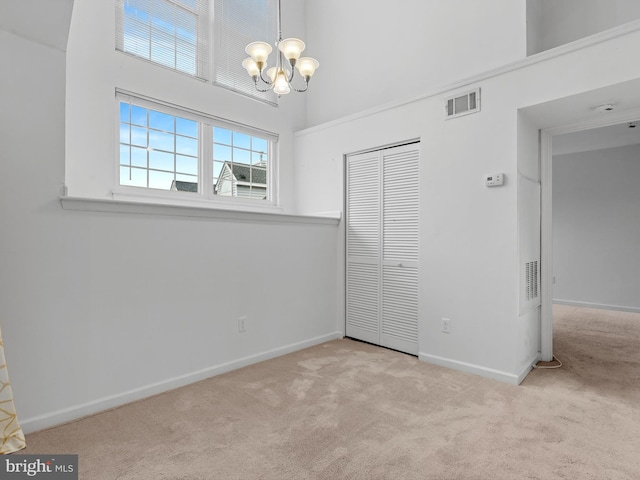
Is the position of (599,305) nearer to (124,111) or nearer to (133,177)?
(133,177)

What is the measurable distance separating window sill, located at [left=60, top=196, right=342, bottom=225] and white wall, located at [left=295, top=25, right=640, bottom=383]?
1.23 m

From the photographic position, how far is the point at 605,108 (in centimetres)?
280

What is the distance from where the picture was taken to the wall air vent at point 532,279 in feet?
10.0

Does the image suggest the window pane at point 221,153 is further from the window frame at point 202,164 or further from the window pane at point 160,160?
the window pane at point 160,160

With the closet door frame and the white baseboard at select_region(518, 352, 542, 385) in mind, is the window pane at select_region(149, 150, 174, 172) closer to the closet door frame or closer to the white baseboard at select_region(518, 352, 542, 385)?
the closet door frame

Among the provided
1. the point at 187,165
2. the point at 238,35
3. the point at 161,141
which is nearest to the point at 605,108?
the point at 238,35

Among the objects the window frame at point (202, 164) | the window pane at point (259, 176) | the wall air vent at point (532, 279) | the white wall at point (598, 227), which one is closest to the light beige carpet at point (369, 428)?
the wall air vent at point (532, 279)

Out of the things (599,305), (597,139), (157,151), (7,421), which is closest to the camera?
(7,421)

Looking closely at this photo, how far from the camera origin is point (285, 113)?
4457mm

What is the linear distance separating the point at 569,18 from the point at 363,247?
2.71 m

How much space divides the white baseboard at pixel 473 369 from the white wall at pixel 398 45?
257 cm

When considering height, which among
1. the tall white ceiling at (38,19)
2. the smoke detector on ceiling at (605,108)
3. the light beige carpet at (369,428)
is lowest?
the light beige carpet at (369,428)

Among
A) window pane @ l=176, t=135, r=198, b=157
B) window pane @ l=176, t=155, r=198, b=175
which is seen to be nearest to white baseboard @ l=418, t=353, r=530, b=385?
window pane @ l=176, t=155, r=198, b=175

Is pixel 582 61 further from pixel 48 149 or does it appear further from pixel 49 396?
pixel 49 396
